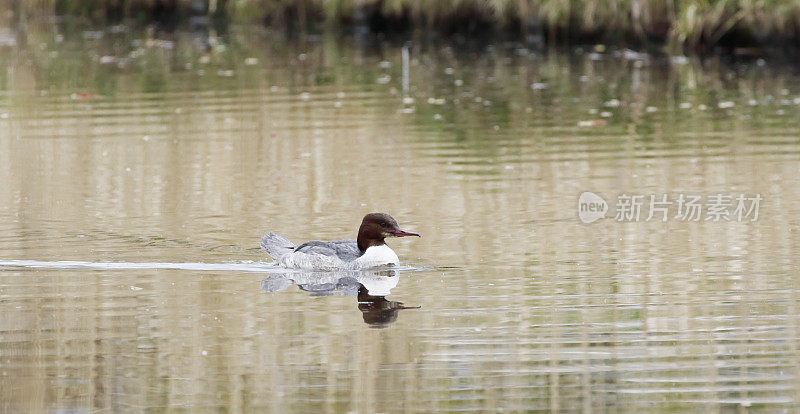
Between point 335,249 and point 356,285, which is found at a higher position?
point 335,249

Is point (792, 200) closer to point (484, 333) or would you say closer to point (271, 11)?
point (484, 333)

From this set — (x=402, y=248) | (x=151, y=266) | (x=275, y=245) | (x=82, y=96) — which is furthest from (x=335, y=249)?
(x=82, y=96)

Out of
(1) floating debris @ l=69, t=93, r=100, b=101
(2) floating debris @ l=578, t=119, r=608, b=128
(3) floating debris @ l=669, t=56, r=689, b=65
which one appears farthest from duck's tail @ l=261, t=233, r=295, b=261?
(3) floating debris @ l=669, t=56, r=689, b=65

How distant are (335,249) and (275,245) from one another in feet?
1.65

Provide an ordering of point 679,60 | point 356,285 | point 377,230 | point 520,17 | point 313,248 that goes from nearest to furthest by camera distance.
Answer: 1. point 356,285
2. point 313,248
3. point 377,230
4. point 679,60
5. point 520,17

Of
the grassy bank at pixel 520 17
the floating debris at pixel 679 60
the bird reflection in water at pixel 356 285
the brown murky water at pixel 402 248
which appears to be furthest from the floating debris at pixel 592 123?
the bird reflection in water at pixel 356 285

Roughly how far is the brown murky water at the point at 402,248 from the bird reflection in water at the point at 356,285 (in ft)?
0.09

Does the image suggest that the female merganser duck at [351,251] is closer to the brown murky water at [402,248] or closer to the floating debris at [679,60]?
the brown murky water at [402,248]

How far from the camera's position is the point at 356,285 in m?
9.88

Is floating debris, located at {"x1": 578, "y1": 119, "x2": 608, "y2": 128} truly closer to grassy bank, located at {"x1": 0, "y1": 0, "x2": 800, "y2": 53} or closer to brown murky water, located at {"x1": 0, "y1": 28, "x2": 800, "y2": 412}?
brown murky water, located at {"x1": 0, "y1": 28, "x2": 800, "y2": 412}

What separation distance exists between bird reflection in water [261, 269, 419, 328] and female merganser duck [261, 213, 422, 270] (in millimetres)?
66

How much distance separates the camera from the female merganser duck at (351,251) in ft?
33.1

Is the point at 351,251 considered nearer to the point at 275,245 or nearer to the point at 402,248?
the point at 275,245

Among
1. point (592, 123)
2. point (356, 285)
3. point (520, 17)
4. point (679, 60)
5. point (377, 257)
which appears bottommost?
point (356, 285)
